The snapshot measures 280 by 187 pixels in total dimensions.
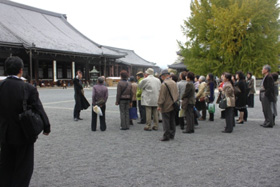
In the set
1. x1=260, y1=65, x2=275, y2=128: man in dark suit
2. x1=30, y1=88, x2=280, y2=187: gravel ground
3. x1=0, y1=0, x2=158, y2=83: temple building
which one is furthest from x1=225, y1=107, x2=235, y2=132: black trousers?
x1=0, y1=0, x2=158, y2=83: temple building

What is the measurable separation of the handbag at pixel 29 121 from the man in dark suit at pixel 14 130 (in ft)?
0.23

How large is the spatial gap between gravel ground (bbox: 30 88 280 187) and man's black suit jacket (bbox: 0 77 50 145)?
978mm

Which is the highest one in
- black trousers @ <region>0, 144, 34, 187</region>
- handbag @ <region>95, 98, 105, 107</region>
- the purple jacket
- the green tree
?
the green tree

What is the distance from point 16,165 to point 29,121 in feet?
2.00

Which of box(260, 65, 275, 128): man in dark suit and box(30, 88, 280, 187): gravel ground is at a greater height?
box(260, 65, 275, 128): man in dark suit

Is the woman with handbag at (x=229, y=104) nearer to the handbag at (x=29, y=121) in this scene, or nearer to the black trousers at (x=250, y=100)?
the black trousers at (x=250, y=100)

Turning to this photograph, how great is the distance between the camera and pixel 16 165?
3.10 meters

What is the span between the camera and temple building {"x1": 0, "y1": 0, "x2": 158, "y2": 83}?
88.2ft

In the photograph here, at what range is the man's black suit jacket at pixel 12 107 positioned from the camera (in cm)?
301

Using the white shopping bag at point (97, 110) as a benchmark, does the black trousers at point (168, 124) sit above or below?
below

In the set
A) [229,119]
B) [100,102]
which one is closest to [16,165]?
[100,102]

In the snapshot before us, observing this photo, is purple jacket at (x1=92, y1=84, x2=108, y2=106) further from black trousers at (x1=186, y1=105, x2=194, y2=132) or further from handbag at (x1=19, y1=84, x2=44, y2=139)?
handbag at (x1=19, y1=84, x2=44, y2=139)

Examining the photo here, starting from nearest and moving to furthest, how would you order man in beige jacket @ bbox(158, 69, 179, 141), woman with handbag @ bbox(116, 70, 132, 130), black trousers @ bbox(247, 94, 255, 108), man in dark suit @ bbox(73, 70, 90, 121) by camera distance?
man in beige jacket @ bbox(158, 69, 179, 141), woman with handbag @ bbox(116, 70, 132, 130), man in dark suit @ bbox(73, 70, 90, 121), black trousers @ bbox(247, 94, 255, 108)

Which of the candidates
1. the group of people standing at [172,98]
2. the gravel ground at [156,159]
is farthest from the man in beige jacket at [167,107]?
the gravel ground at [156,159]
